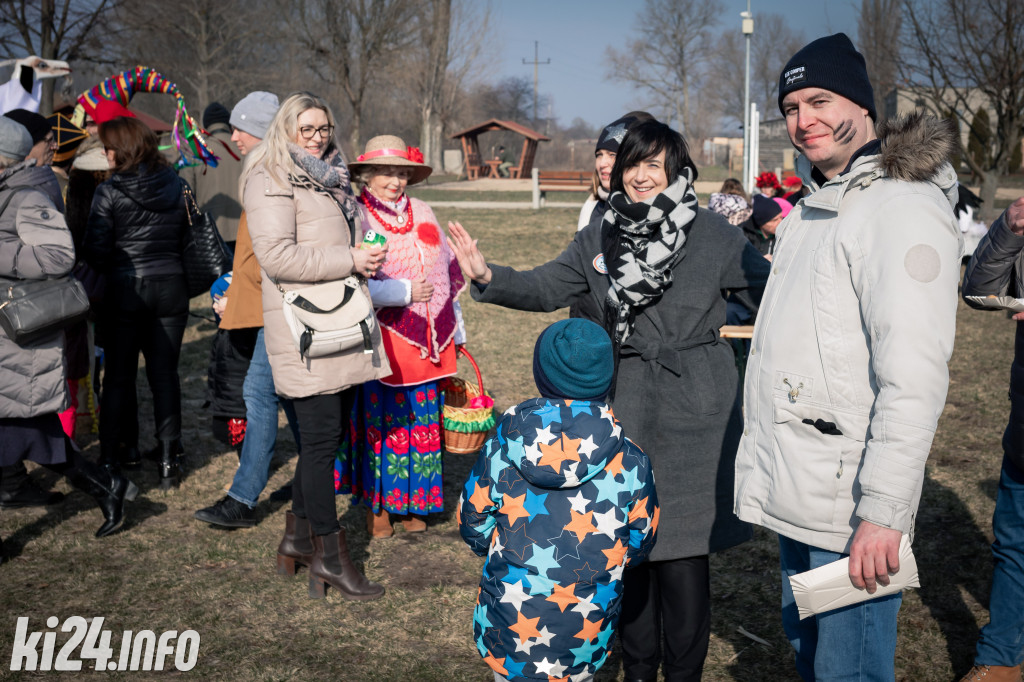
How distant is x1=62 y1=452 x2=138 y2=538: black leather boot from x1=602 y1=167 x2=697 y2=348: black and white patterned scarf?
291 cm

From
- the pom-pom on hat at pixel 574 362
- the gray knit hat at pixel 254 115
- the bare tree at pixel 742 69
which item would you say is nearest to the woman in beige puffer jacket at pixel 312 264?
the gray knit hat at pixel 254 115

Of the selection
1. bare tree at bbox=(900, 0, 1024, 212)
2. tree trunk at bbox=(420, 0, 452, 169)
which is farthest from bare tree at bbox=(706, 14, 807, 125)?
bare tree at bbox=(900, 0, 1024, 212)

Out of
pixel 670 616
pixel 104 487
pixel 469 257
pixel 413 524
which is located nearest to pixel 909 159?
pixel 469 257

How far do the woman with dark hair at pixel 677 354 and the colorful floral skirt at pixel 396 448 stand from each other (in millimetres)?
1763

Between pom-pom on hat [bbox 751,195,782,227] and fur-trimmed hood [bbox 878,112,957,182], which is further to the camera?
pom-pom on hat [bbox 751,195,782,227]

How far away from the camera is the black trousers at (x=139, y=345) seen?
480cm

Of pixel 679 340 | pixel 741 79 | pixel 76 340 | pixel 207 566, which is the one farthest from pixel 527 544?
pixel 741 79

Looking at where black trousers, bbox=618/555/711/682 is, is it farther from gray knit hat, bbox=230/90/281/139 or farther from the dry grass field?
gray knit hat, bbox=230/90/281/139

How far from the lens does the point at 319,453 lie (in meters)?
3.70

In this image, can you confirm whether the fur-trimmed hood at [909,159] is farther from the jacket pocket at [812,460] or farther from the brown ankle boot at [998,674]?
the brown ankle boot at [998,674]

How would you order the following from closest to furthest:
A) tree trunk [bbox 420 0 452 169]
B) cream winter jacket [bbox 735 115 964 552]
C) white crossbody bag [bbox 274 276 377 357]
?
cream winter jacket [bbox 735 115 964 552] < white crossbody bag [bbox 274 276 377 357] < tree trunk [bbox 420 0 452 169]

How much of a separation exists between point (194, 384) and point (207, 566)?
3.45 metres

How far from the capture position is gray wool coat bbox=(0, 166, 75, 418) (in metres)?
3.91

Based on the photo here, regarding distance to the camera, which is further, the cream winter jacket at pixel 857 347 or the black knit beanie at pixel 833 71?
the black knit beanie at pixel 833 71
